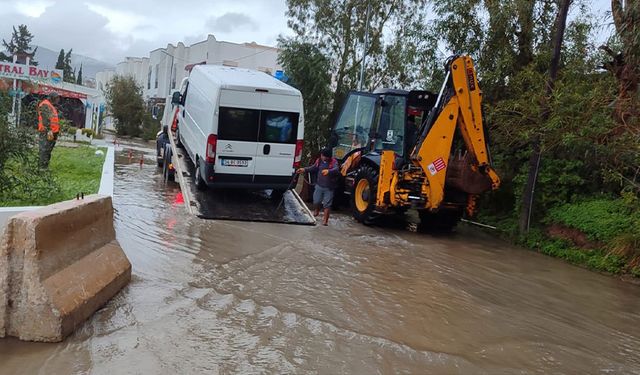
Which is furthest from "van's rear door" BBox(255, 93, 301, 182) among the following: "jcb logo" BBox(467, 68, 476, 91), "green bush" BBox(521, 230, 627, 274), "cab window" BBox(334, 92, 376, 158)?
"green bush" BBox(521, 230, 627, 274)

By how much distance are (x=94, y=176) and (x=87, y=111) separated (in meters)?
31.1

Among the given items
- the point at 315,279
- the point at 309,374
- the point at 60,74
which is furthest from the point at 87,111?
the point at 309,374

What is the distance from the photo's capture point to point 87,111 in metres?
40.8

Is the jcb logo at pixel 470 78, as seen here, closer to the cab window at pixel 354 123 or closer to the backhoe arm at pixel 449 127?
the backhoe arm at pixel 449 127

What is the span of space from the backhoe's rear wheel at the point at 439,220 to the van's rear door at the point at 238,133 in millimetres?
3851

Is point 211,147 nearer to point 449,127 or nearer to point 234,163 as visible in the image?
point 234,163

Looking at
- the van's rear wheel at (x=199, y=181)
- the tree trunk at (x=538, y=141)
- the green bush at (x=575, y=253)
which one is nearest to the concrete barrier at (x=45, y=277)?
the van's rear wheel at (x=199, y=181)

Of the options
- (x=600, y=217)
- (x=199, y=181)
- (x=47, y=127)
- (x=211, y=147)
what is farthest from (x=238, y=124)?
(x=600, y=217)

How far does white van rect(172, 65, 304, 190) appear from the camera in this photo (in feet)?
35.9

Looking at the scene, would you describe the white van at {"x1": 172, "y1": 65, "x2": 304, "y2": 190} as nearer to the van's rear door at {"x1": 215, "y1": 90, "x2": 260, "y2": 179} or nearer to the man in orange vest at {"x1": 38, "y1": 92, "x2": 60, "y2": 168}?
the van's rear door at {"x1": 215, "y1": 90, "x2": 260, "y2": 179}

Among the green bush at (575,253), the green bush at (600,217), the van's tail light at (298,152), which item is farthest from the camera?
the van's tail light at (298,152)

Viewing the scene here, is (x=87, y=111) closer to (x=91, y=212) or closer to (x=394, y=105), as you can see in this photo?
(x=394, y=105)

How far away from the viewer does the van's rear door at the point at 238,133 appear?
10922 mm

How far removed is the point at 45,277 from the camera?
4512 mm
